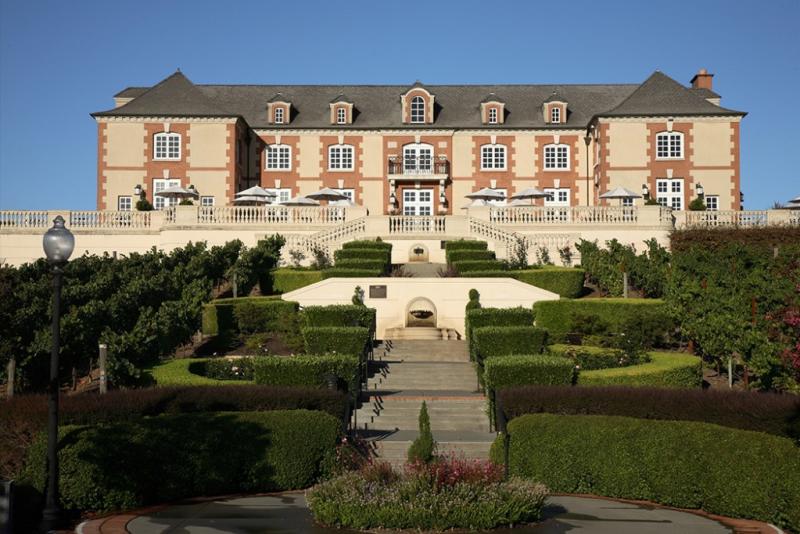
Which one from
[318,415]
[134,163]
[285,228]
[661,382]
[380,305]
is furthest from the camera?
[134,163]

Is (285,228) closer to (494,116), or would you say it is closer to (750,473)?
(494,116)

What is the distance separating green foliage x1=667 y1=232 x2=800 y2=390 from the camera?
2094cm

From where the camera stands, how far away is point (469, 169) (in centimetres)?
5581

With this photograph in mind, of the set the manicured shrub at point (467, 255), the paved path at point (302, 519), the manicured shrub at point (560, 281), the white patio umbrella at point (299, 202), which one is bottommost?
the paved path at point (302, 519)

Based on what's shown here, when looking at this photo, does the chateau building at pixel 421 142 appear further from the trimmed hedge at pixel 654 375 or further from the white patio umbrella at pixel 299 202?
the trimmed hedge at pixel 654 375

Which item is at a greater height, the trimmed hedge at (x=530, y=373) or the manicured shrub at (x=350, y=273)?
the manicured shrub at (x=350, y=273)

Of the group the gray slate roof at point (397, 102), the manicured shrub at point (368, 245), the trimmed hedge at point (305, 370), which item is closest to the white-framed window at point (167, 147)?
the gray slate roof at point (397, 102)

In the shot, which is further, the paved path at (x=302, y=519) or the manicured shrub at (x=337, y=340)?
the manicured shrub at (x=337, y=340)

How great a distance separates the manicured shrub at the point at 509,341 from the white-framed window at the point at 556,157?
32774 mm

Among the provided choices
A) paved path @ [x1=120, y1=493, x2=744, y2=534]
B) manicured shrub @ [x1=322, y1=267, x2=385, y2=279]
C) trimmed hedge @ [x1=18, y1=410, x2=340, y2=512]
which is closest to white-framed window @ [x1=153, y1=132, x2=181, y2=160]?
manicured shrub @ [x1=322, y1=267, x2=385, y2=279]

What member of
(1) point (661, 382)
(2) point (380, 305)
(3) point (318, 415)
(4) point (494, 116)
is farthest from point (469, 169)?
(3) point (318, 415)

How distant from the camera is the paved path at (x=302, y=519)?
39.1ft

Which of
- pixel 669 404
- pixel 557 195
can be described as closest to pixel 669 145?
pixel 557 195

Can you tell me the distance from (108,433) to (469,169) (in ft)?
144
